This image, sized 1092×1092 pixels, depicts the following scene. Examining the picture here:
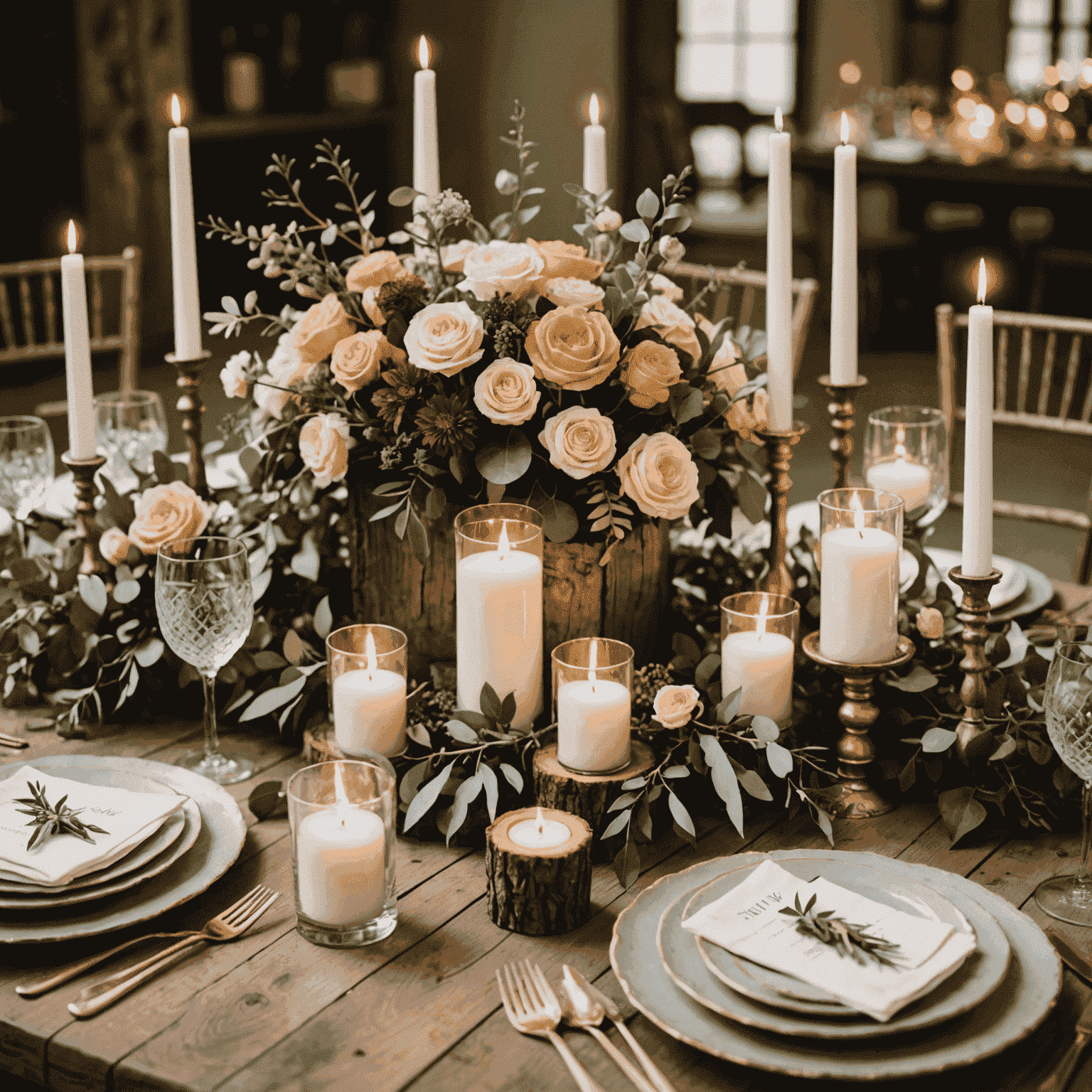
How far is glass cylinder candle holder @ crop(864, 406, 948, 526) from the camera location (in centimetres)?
176

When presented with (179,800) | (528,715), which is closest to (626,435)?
(528,715)

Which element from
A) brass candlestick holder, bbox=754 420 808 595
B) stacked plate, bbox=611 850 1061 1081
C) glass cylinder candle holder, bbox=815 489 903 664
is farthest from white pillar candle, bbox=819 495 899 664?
stacked plate, bbox=611 850 1061 1081

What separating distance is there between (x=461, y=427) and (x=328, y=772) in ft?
1.26

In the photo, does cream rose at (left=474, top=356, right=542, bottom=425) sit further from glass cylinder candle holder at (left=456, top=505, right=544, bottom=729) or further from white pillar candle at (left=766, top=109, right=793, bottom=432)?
white pillar candle at (left=766, top=109, right=793, bottom=432)

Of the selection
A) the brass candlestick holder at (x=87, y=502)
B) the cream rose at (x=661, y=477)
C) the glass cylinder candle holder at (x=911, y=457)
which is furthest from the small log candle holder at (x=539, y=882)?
the glass cylinder candle holder at (x=911, y=457)

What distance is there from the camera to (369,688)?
1.26 metres

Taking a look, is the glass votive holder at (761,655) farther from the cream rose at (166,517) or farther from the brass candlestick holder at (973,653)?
the cream rose at (166,517)

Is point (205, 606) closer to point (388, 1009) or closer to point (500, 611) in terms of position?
point (500, 611)

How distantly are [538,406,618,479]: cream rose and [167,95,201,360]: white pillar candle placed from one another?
466 mm

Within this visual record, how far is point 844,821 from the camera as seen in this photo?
4.29ft

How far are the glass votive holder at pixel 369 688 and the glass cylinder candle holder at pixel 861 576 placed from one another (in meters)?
0.40

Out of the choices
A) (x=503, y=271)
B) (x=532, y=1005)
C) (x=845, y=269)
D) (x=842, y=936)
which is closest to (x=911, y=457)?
(x=845, y=269)

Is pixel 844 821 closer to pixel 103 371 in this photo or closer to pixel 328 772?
pixel 328 772

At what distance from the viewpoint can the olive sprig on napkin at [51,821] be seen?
46.0 inches
